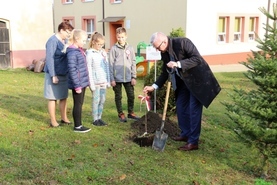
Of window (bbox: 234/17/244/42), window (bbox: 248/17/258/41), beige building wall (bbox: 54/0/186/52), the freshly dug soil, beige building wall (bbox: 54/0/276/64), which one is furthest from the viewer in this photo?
window (bbox: 248/17/258/41)

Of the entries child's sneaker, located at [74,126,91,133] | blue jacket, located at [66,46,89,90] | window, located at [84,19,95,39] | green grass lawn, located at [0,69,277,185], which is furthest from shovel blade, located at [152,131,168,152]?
window, located at [84,19,95,39]

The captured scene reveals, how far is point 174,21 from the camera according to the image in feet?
62.1

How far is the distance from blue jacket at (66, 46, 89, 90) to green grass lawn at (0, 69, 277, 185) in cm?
85

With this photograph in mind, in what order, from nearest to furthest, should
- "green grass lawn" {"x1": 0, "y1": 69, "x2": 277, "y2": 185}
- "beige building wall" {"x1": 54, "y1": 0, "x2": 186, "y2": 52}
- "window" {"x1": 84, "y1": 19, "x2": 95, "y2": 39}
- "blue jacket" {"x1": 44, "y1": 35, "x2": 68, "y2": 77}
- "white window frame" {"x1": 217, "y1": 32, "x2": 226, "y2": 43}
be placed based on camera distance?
"green grass lawn" {"x1": 0, "y1": 69, "x2": 277, "y2": 185} < "blue jacket" {"x1": 44, "y1": 35, "x2": 68, "y2": 77} < "beige building wall" {"x1": 54, "y1": 0, "x2": 186, "y2": 52} < "white window frame" {"x1": 217, "y1": 32, "x2": 226, "y2": 43} < "window" {"x1": 84, "y1": 19, "x2": 95, "y2": 39}

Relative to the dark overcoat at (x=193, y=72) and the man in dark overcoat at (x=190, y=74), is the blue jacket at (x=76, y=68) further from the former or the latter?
the dark overcoat at (x=193, y=72)

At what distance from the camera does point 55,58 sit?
5551 mm

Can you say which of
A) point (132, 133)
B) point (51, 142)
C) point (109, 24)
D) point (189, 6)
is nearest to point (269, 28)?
point (132, 133)

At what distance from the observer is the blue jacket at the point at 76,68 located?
5237 mm

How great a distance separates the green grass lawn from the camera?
4.01 metres

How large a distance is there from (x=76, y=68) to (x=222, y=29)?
56.7ft

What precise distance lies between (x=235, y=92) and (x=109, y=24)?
801 inches

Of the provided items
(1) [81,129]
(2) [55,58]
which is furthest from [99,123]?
(2) [55,58]

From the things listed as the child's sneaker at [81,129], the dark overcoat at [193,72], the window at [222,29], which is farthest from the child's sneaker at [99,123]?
the window at [222,29]

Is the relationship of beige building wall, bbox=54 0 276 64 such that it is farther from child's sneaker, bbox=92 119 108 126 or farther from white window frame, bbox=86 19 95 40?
child's sneaker, bbox=92 119 108 126
